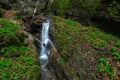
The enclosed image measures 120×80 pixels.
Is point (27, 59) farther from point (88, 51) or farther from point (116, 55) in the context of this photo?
point (116, 55)

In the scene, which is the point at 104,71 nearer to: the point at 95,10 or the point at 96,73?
the point at 96,73

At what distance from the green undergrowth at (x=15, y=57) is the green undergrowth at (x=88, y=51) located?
5.05 ft

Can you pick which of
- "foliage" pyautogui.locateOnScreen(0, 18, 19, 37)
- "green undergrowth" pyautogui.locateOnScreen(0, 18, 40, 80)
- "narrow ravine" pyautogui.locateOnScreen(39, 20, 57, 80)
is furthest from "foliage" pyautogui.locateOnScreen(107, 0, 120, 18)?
"foliage" pyautogui.locateOnScreen(0, 18, 19, 37)

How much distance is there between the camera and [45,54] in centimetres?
1134

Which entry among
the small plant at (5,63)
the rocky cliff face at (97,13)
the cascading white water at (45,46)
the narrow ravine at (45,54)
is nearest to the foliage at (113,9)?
the rocky cliff face at (97,13)

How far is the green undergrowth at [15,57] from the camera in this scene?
24.3ft

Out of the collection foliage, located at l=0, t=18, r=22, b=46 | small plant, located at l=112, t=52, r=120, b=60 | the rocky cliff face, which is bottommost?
small plant, located at l=112, t=52, r=120, b=60

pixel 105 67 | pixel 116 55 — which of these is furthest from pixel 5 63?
pixel 116 55

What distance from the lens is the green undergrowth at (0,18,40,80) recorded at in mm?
7418

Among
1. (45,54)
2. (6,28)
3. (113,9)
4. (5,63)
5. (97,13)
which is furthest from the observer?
(45,54)

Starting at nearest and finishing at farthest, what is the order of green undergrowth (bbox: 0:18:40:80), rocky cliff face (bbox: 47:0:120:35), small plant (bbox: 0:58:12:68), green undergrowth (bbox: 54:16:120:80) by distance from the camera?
green undergrowth (bbox: 54:16:120:80)
green undergrowth (bbox: 0:18:40:80)
small plant (bbox: 0:58:12:68)
rocky cliff face (bbox: 47:0:120:35)

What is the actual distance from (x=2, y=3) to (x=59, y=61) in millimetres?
13224

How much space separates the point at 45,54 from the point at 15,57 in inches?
115

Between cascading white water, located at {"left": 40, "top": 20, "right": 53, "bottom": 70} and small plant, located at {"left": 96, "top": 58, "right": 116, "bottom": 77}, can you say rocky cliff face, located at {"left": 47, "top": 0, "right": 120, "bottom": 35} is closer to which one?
cascading white water, located at {"left": 40, "top": 20, "right": 53, "bottom": 70}
